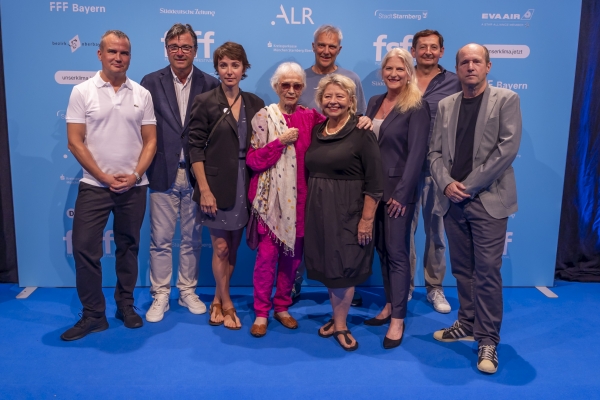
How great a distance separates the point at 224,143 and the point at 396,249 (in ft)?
3.99

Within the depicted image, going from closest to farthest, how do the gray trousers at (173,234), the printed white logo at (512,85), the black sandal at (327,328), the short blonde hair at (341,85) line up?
the short blonde hair at (341,85)
the black sandal at (327,328)
the gray trousers at (173,234)
the printed white logo at (512,85)

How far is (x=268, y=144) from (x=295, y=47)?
4.19 feet

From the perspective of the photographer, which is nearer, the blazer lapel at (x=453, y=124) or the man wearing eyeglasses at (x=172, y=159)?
the blazer lapel at (x=453, y=124)

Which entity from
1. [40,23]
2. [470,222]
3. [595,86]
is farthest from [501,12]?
[40,23]

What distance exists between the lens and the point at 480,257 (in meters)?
2.94

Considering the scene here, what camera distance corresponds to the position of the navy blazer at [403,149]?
2.95 metres

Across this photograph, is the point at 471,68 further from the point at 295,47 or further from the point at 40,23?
the point at 40,23

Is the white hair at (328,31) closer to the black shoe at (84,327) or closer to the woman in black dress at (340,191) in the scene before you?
the woman in black dress at (340,191)

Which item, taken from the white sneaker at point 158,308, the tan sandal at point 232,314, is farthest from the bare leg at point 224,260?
the white sneaker at point 158,308

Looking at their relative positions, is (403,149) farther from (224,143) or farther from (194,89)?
(194,89)

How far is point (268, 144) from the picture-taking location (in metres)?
3.02

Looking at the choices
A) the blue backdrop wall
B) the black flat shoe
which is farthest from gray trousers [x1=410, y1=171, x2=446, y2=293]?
the blue backdrop wall

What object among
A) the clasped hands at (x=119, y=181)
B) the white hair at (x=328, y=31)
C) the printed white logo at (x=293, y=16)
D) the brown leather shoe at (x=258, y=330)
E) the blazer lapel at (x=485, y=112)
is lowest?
the brown leather shoe at (x=258, y=330)

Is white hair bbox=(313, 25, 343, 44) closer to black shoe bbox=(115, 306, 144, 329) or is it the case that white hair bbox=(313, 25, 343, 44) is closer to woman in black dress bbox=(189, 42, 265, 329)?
woman in black dress bbox=(189, 42, 265, 329)
